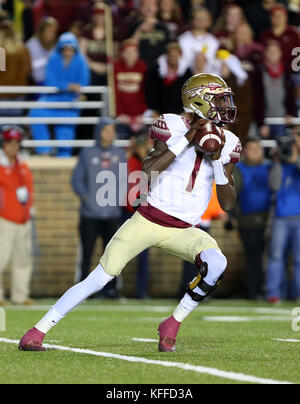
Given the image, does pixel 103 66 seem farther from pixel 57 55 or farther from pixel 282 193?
pixel 282 193

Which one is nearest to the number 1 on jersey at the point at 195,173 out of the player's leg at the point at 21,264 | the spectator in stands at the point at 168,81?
the player's leg at the point at 21,264

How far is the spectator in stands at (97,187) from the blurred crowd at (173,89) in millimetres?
13

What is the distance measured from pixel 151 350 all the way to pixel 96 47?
26.0ft

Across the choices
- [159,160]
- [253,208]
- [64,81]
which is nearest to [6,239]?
[64,81]

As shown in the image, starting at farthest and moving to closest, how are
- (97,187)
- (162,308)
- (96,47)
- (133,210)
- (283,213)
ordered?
(96,47) → (133,210) → (97,187) → (283,213) → (162,308)

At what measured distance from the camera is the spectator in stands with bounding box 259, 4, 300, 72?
14133 millimetres

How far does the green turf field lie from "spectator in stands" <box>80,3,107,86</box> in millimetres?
4067

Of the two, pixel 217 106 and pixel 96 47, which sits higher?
pixel 96 47

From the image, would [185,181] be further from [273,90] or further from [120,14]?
[120,14]

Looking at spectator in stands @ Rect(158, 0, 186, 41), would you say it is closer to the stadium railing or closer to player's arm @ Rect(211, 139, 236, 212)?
the stadium railing

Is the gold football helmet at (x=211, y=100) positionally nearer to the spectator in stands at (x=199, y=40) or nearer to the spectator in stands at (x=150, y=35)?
the spectator in stands at (x=199, y=40)

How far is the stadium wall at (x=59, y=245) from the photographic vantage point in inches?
552

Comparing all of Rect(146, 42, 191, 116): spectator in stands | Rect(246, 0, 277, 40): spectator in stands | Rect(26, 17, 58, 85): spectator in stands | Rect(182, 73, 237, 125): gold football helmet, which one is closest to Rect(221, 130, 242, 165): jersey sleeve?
Rect(182, 73, 237, 125): gold football helmet

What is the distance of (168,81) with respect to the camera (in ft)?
44.6
